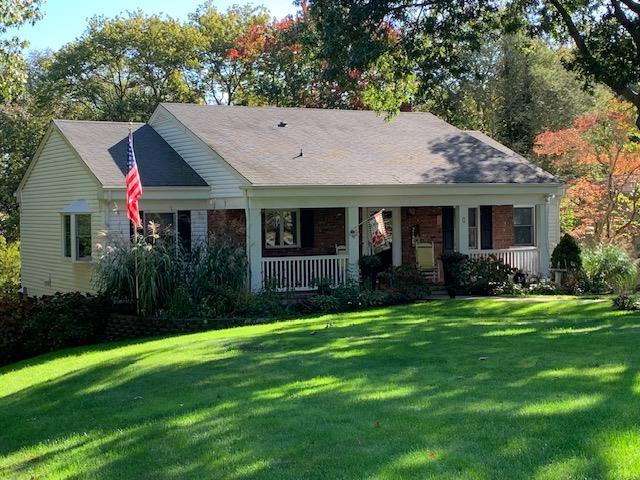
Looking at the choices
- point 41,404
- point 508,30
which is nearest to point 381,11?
point 508,30

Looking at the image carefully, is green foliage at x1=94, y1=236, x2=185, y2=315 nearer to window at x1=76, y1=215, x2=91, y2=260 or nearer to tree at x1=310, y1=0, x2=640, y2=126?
window at x1=76, y1=215, x2=91, y2=260

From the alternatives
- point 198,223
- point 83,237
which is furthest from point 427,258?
point 83,237

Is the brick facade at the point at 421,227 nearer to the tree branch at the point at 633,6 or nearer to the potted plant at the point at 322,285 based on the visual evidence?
the potted plant at the point at 322,285

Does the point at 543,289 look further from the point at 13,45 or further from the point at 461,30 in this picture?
the point at 13,45

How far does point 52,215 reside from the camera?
2319cm

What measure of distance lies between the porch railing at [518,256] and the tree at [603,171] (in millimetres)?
6058

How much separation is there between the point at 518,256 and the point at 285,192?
7192mm

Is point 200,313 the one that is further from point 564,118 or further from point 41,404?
point 564,118

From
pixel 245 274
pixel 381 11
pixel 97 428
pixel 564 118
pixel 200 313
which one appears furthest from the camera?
pixel 564 118

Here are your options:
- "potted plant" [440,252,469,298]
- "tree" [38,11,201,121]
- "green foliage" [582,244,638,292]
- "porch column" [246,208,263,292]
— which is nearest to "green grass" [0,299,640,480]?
"porch column" [246,208,263,292]

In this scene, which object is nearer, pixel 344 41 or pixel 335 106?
pixel 344 41

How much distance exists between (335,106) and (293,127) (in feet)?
43.0

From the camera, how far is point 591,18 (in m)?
18.7

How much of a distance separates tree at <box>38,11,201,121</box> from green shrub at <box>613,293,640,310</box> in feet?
90.3
